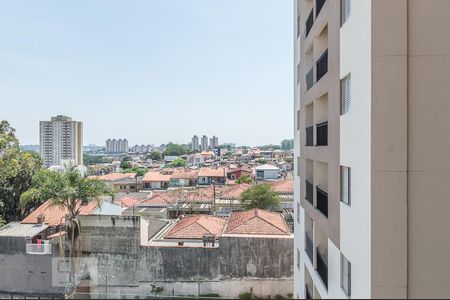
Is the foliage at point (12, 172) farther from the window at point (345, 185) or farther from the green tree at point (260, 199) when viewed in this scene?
the window at point (345, 185)

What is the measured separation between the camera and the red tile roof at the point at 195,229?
1630 cm

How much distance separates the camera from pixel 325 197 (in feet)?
25.3

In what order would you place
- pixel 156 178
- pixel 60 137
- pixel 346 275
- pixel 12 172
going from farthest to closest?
pixel 60 137 → pixel 156 178 → pixel 12 172 → pixel 346 275

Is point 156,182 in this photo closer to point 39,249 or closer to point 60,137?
point 39,249

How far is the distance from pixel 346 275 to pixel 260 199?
25.3 metres

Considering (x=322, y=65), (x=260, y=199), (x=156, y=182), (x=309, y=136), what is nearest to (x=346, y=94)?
(x=322, y=65)

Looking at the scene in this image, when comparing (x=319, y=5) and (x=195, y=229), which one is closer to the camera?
(x=319, y=5)

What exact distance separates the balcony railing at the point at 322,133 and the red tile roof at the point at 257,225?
801cm

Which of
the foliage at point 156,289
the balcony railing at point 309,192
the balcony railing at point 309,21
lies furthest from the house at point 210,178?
the balcony railing at point 309,21

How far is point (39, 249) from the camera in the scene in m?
13.9

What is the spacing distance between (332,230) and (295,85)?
7286 mm

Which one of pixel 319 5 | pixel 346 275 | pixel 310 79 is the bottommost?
pixel 346 275
